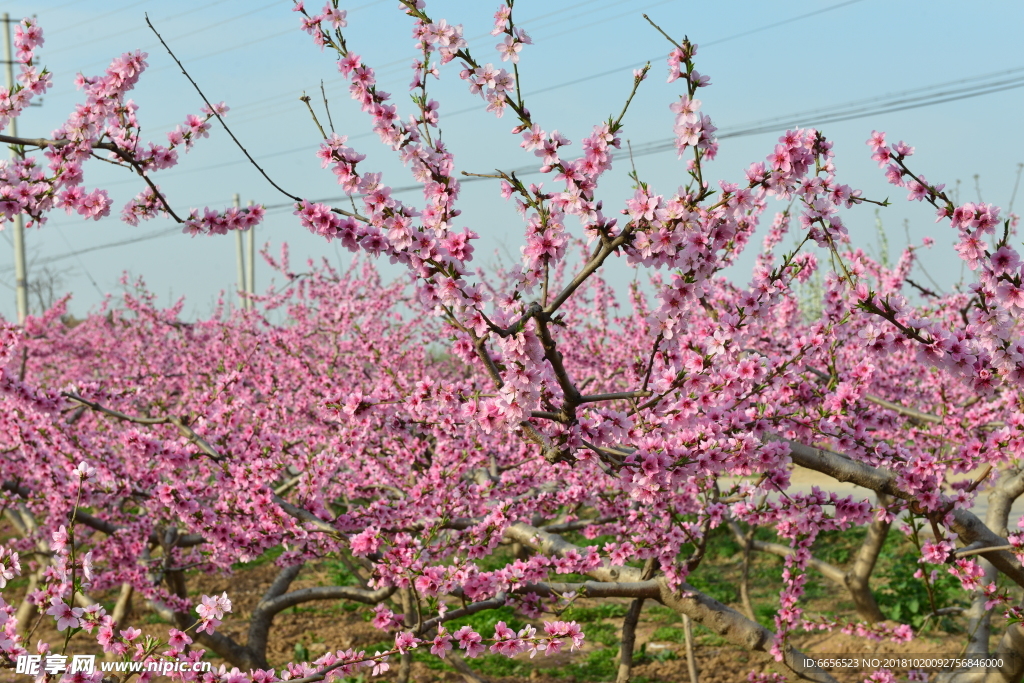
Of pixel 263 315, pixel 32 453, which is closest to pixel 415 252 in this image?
pixel 32 453

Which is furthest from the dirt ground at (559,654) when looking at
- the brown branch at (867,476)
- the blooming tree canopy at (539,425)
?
the brown branch at (867,476)

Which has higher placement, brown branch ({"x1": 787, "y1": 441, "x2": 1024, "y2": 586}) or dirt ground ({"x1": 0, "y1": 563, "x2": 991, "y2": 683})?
brown branch ({"x1": 787, "y1": 441, "x2": 1024, "y2": 586})

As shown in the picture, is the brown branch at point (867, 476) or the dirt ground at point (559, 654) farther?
the dirt ground at point (559, 654)

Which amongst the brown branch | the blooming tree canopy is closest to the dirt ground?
the blooming tree canopy

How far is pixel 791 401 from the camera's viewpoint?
5.38 meters

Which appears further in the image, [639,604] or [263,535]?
[639,604]

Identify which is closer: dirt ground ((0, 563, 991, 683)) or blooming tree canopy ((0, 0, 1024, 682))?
blooming tree canopy ((0, 0, 1024, 682))

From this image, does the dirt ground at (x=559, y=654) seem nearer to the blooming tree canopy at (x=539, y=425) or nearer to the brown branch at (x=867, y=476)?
the blooming tree canopy at (x=539, y=425)

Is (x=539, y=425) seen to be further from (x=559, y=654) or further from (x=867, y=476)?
(x=559, y=654)

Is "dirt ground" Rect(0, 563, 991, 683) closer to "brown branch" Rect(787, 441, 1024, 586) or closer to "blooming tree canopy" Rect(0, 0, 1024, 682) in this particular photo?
"blooming tree canopy" Rect(0, 0, 1024, 682)

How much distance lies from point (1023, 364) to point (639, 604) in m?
3.37

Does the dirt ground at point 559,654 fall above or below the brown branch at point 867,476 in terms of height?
below

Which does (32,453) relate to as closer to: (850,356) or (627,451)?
(627,451)

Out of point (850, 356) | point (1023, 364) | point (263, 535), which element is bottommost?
point (263, 535)
